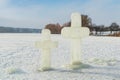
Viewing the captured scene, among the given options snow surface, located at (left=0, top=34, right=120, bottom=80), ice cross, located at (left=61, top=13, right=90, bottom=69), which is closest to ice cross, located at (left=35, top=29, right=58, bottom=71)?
snow surface, located at (left=0, top=34, right=120, bottom=80)

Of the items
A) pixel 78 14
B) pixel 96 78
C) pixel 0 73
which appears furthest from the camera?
pixel 78 14

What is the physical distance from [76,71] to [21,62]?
5.46 ft

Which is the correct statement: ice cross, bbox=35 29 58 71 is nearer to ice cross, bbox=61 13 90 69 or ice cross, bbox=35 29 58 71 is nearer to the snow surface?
the snow surface

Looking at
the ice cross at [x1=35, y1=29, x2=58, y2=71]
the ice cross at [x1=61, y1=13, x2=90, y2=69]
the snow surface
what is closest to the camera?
the snow surface

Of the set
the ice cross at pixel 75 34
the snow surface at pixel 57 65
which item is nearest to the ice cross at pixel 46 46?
the snow surface at pixel 57 65

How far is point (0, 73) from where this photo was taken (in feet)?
24.4

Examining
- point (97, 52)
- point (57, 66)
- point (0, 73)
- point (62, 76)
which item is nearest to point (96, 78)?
point (62, 76)

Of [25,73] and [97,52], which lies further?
[97,52]

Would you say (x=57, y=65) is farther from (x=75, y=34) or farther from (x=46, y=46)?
(x=75, y=34)

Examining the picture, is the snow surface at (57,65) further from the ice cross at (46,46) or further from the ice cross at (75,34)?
the ice cross at (75,34)

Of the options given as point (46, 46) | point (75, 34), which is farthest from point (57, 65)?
point (75, 34)

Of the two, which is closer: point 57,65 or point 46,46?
point 46,46

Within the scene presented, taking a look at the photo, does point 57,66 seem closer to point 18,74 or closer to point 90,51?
point 18,74

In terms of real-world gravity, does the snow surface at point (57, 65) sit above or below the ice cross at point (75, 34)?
below
